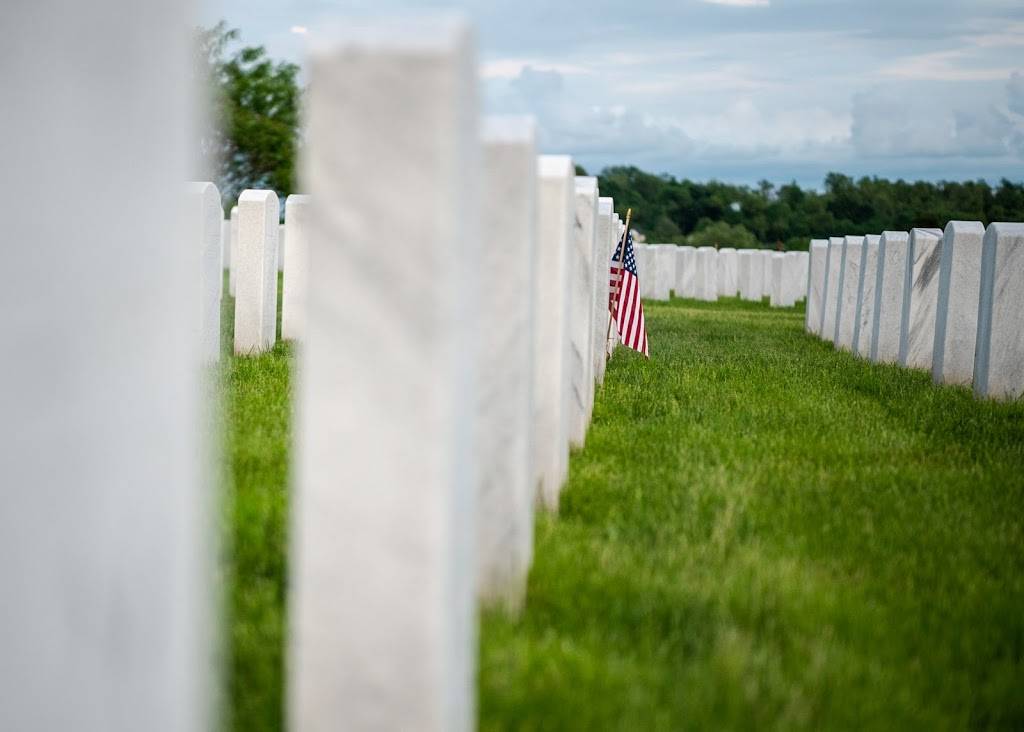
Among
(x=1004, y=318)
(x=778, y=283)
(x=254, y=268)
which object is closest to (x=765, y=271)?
(x=778, y=283)

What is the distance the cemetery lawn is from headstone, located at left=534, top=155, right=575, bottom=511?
315mm

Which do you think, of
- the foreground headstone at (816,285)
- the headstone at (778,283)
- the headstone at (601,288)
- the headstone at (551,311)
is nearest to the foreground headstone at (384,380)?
the headstone at (551,311)

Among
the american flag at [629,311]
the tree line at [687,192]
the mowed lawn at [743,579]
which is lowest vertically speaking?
the mowed lawn at [743,579]

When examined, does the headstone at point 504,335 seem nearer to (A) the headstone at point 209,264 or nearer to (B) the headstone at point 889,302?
(A) the headstone at point 209,264

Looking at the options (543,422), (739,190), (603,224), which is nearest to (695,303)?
(603,224)

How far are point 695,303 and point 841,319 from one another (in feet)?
37.3

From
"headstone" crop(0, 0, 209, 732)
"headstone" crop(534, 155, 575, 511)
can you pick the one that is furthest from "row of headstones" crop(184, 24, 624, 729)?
"headstone" crop(534, 155, 575, 511)

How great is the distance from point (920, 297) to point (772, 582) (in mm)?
7786

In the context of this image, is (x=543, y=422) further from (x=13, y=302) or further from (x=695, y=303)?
(x=695, y=303)

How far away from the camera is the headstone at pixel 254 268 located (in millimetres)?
9320

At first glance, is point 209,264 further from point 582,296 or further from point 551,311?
point 551,311

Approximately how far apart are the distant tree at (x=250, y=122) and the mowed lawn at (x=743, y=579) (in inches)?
1369

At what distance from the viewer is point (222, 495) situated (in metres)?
4.14

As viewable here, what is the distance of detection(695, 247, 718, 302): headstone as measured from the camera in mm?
27031
